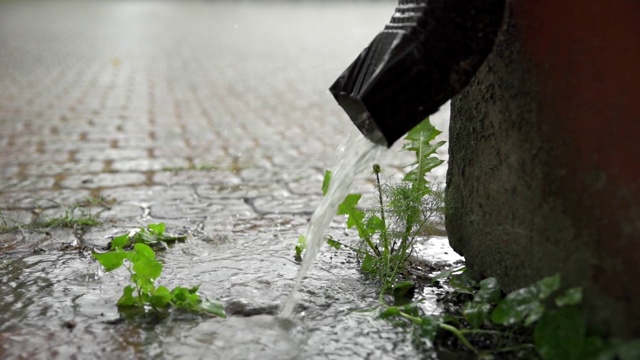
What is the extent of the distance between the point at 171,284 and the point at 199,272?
6.1 inches

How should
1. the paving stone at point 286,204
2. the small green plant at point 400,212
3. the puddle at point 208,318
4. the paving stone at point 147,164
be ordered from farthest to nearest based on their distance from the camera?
1. the paving stone at point 147,164
2. the paving stone at point 286,204
3. the small green plant at point 400,212
4. the puddle at point 208,318

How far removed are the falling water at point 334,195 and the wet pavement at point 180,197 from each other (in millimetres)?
92

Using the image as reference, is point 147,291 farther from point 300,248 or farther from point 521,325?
point 521,325

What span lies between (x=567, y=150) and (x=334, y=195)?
34.2 inches

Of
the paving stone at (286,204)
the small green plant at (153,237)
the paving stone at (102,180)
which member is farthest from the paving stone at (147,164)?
the small green plant at (153,237)

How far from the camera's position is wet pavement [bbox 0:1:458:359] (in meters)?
2.42

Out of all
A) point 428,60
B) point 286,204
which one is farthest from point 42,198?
point 428,60

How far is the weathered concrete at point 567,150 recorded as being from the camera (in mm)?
2039

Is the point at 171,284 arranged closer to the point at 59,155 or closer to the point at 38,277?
the point at 38,277

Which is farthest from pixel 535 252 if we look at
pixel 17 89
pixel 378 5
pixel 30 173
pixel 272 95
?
pixel 378 5

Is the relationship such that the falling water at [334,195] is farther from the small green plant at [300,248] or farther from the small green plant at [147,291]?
the small green plant at [300,248]

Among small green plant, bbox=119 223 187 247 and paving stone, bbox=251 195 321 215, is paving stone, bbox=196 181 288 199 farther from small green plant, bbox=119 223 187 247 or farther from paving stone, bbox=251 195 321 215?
small green plant, bbox=119 223 187 247

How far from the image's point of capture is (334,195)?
9.01 ft

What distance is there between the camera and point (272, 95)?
8.50m
